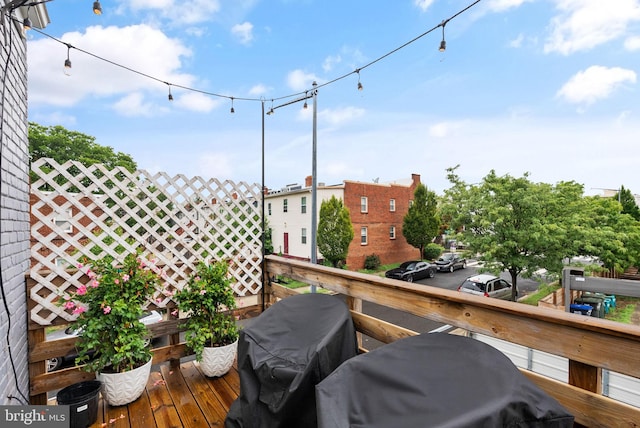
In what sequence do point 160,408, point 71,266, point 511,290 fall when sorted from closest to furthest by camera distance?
point 160,408
point 71,266
point 511,290

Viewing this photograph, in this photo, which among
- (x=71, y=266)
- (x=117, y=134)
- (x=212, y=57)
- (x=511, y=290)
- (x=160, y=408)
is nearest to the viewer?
(x=160, y=408)

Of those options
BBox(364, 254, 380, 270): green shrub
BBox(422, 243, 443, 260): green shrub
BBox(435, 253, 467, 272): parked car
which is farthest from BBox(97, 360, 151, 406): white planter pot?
BBox(422, 243, 443, 260): green shrub

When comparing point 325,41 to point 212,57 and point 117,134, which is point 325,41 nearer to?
point 212,57

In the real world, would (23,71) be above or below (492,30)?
below

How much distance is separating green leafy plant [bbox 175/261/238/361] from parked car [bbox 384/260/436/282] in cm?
1092

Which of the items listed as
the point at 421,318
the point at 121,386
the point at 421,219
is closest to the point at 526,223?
the point at 421,318

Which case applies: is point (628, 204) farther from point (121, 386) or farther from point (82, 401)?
point (82, 401)

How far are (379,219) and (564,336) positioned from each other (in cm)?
1629

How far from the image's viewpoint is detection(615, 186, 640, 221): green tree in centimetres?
1627

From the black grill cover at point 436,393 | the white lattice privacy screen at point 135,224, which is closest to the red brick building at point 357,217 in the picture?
the white lattice privacy screen at point 135,224

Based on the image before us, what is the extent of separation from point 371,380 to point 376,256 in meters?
16.1

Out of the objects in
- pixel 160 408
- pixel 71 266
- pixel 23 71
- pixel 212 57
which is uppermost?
pixel 212 57

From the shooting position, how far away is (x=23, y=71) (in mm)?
2154

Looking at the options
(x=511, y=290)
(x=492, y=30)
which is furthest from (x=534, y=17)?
(x=511, y=290)
